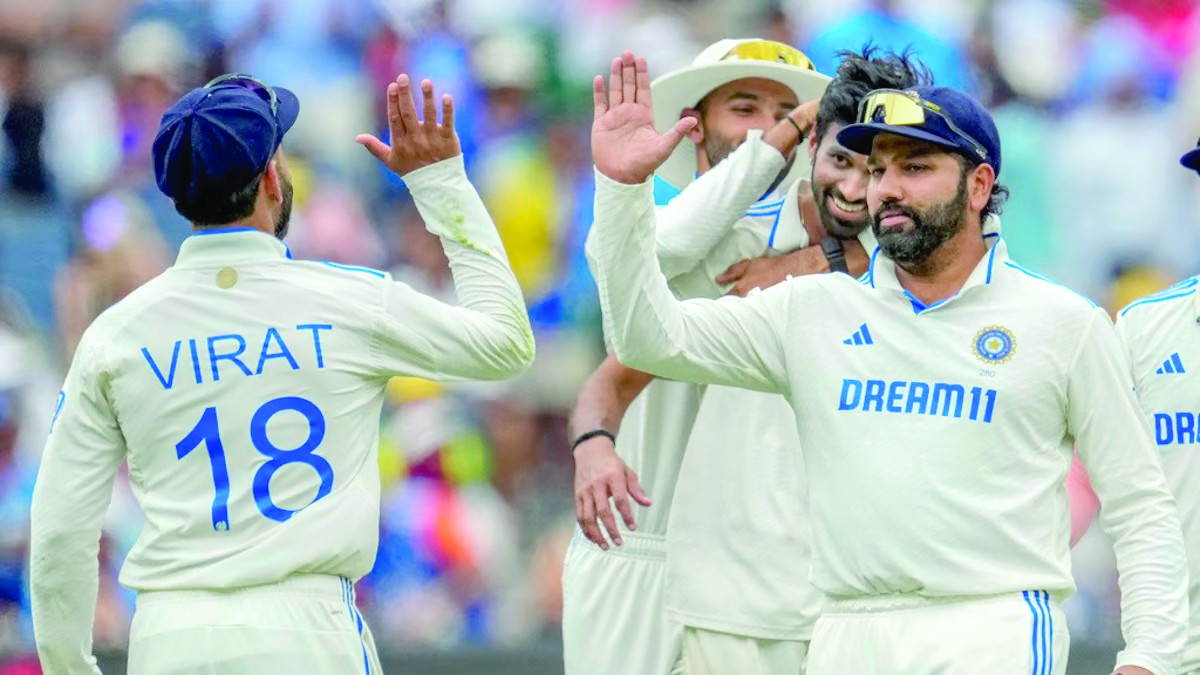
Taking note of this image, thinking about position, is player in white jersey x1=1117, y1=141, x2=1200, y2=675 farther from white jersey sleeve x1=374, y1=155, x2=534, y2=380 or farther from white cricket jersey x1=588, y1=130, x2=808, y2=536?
white jersey sleeve x1=374, y1=155, x2=534, y2=380

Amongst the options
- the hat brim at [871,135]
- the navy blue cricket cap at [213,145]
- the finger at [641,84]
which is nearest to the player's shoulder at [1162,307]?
the hat brim at [871,135]

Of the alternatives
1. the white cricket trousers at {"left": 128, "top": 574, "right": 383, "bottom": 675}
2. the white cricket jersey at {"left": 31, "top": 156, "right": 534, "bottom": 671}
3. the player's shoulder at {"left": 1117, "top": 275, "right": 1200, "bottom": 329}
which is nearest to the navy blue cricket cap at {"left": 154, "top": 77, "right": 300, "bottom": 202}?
the white cricket jersey at {"left": 31, "top": 156, "right": 534, "bottom": 671}

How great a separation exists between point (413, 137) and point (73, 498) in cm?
121

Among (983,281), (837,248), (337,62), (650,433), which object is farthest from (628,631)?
(337,62)

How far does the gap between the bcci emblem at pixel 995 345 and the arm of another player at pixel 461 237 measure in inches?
43.6

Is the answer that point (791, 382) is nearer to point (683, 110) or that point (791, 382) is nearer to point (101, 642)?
point (683, 110)

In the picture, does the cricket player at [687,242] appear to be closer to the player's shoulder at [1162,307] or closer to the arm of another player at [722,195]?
the arm of another player at [722,195]

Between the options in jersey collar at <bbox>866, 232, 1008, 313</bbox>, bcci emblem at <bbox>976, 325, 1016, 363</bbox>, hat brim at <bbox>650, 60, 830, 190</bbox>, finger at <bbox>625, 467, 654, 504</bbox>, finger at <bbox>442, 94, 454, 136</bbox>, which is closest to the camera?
bcci emblem at <bbox>976, 325, 1016, 363</bbox>

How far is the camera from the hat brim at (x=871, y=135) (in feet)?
16.6

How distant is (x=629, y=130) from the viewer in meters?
4.90

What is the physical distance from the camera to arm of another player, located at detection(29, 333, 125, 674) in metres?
4.96

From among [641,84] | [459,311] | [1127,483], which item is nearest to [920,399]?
[1127,483]

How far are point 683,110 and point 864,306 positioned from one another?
172 cm

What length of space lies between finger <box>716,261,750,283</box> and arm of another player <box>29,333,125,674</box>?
1847 mm
